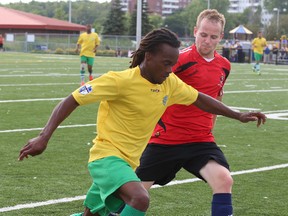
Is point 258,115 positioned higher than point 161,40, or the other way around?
point 161,40

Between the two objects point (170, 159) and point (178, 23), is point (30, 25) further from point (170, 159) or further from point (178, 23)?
point (170, 159)

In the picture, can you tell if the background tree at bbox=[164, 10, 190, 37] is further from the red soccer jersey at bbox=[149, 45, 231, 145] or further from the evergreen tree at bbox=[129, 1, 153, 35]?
the red soccer jersey at bbox=[149, 45, 231, 145]

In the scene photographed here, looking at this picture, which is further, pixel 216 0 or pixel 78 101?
pixel 216 0

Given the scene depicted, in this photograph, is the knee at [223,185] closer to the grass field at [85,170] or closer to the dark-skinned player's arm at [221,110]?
the dark-skinned player's arm at [221,110]

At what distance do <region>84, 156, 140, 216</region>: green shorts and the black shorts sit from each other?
94 centimetres

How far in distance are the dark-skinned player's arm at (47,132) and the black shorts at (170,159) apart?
1.35 m

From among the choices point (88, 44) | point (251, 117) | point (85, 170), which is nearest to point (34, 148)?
point (251, 117)

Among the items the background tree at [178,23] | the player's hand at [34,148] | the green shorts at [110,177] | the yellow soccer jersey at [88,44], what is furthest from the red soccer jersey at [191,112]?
the background tree at [178,23]

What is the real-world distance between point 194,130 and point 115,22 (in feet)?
297

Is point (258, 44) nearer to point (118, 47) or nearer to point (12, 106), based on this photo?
point (12, 106)

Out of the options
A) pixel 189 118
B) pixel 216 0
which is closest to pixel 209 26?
pixel 189 118

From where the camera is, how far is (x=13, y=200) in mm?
7148

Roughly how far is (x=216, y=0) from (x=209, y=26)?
15624 cm

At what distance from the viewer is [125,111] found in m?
5.18
